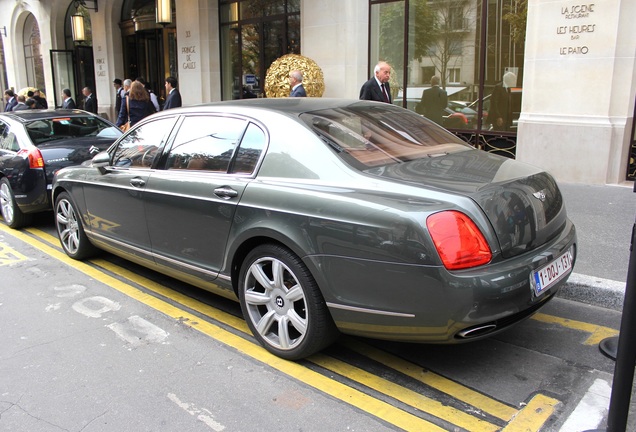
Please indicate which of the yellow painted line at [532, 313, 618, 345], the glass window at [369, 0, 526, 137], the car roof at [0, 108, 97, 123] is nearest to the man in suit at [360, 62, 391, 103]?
the glass window at [369, 0, 526, 137]

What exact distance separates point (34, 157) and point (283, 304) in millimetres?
5171

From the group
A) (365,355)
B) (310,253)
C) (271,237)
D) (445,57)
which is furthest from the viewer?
(445,57)

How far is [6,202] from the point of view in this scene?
303 inches

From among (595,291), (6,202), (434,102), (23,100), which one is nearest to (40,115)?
(6,202)

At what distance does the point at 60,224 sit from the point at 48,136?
224 centimetres

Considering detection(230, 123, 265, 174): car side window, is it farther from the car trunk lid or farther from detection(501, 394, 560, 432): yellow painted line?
detection(501, 394, 560, 432): yellow painted line

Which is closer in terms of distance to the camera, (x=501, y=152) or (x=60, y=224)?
(x=60, y=224)

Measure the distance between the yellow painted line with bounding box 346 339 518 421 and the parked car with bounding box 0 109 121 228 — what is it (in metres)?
5.17

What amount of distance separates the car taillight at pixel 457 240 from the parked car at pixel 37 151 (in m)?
5.93

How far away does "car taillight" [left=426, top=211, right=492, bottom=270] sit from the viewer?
9.50 feet

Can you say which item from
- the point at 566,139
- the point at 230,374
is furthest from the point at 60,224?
the point at 566,139

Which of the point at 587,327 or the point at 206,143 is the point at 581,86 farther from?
the point at 206,143

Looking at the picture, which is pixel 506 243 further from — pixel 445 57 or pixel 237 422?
pixel 445 57

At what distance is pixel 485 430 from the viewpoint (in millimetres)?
2883
